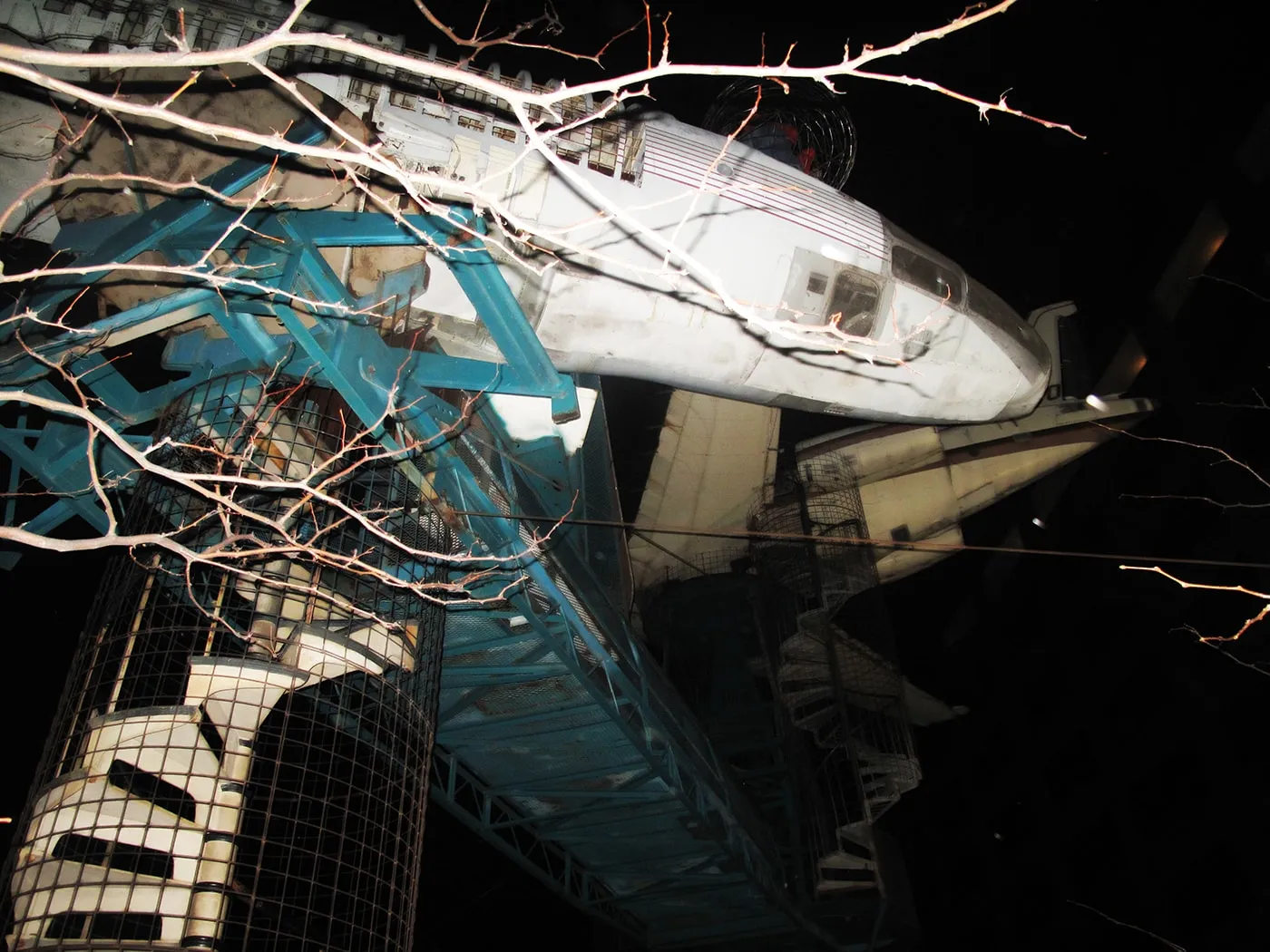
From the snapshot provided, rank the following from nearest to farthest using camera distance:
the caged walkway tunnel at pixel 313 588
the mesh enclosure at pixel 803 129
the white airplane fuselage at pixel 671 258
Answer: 1. the caged walkway tunnel at pixel 313 588
2. the white airplane fuselage at pixel 671 258
3. the mesh enclosure at pixel 803 129

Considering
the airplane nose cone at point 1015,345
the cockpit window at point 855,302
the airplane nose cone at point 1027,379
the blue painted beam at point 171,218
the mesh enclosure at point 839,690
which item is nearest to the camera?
the blue painted beam at point 171,218

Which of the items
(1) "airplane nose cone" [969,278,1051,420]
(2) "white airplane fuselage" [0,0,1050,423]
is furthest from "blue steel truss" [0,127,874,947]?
(1) "airplane nose cone" [969,278,1051,420]

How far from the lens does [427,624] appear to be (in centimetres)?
636

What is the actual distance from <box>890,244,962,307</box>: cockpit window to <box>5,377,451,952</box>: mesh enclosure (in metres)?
5.65

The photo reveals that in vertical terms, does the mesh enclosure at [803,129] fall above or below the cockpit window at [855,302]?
above

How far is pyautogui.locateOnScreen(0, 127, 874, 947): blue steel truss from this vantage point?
621 centimetres

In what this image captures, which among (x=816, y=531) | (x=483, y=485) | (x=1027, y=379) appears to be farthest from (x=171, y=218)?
(x=816, y=531)

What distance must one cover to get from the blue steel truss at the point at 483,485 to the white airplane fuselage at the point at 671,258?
3.56ft

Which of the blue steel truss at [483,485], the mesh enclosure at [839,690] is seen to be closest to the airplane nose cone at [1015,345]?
the mesh enclosure at [839,690]

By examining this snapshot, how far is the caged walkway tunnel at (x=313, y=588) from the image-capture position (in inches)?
184

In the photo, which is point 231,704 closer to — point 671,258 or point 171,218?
point 171,218

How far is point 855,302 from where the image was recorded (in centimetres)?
896

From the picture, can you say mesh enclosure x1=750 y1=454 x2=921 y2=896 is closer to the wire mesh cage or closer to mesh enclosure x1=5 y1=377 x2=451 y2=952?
the wire mesh cage

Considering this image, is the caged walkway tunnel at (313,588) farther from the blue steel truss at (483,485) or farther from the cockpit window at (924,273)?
the cockpit window at (924,273)
